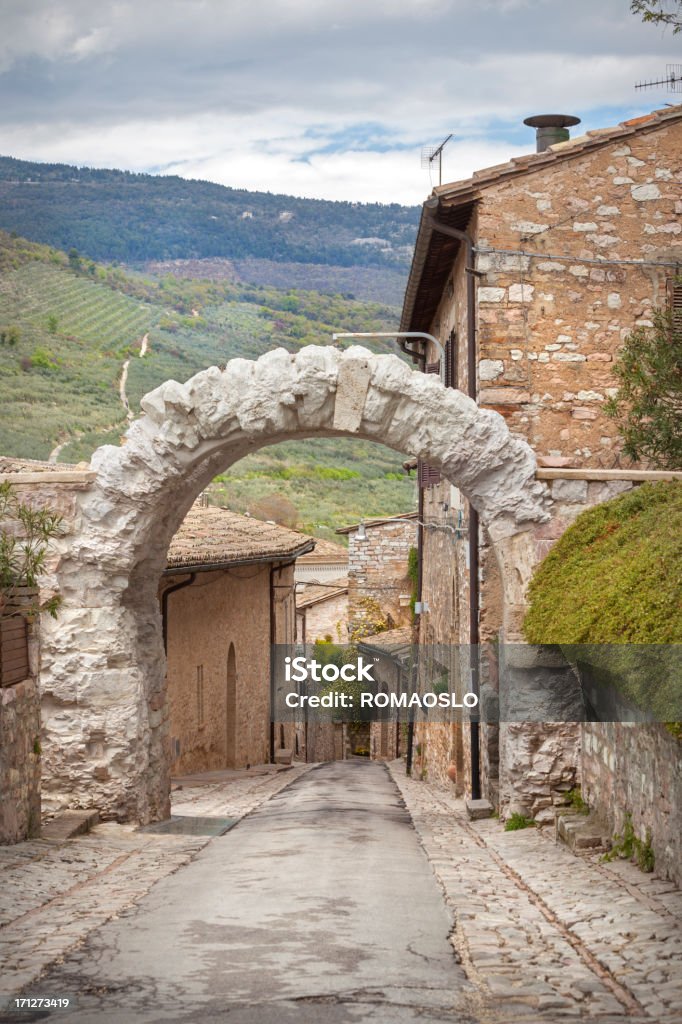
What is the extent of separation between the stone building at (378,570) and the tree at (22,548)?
1616 centimetres

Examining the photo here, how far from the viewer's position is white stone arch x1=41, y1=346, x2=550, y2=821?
1002 cm

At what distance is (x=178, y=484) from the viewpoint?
10469 millimetres

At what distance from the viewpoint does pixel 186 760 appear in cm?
1650

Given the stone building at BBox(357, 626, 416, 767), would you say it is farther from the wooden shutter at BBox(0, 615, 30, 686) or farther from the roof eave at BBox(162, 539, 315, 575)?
the wooden shutter at BBox(0, 615, 30, 686)

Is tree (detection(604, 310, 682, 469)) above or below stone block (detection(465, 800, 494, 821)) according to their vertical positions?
→ above

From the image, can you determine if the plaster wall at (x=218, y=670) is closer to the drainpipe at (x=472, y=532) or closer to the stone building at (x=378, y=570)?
the stone building at (x=378, y=570)

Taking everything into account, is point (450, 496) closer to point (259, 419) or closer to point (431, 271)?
point (431, 271)

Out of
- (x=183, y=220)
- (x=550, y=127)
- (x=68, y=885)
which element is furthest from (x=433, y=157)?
(x=183, y=220)

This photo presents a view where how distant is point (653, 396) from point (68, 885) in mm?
6748

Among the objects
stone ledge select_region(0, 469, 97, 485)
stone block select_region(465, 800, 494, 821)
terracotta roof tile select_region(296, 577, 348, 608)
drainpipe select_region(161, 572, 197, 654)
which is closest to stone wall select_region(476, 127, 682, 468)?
stone block select_region(465, 800, 494, 821)

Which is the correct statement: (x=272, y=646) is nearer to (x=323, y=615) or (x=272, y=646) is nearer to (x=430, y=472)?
(x=430, y=472)

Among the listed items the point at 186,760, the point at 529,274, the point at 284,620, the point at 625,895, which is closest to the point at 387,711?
the point at 284,620

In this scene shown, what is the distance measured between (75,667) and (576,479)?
4.61 meters

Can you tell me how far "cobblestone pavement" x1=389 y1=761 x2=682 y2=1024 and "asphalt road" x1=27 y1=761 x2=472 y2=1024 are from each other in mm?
185
